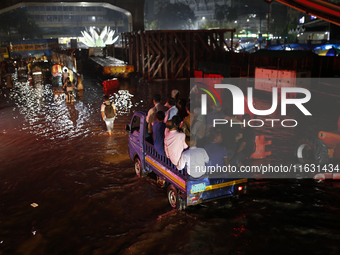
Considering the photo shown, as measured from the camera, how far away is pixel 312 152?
7.46m

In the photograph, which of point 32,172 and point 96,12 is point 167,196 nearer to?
point 32,172

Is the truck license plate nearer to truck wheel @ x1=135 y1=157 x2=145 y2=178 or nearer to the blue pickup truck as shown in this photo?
the blue pickup truck

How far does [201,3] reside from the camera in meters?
162

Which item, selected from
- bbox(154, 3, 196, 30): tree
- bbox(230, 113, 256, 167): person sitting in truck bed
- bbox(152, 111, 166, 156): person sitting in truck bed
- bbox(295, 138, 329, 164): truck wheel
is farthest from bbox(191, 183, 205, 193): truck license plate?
bbox(154, 3, 196, 30): tree

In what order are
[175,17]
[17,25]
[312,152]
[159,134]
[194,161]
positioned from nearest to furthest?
[194,161] < [159,134] < [312,152] < [17,25] < [175,17]

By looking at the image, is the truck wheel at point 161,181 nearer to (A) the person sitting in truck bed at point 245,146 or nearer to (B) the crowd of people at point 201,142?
(B) the crowd of people at point 201,142

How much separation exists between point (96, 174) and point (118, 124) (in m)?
5.11

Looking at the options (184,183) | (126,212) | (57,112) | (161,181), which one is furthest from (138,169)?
(57,112)

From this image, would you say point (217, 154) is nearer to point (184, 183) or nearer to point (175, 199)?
point (184, 183)

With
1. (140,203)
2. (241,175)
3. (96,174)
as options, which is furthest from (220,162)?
(96,174)

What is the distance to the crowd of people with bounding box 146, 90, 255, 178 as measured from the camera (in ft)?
18.0

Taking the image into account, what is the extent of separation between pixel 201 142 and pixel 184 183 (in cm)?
102

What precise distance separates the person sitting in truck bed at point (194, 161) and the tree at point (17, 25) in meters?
78.2

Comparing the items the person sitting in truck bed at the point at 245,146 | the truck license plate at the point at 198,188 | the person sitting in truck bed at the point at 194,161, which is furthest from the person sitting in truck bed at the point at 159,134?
the person sitting in truck bed at the point at 245,146
